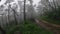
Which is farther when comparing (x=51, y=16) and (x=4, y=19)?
(x=4, y=19)

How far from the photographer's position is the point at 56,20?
15766 millimetres

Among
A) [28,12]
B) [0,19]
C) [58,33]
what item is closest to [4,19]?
[0,19]

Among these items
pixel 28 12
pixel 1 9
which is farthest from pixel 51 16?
pixel 28 12

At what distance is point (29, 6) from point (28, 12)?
3.16 m

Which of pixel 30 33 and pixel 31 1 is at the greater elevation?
pixel 31 1

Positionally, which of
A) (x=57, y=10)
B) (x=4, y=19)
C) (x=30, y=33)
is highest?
(x=57, y=10)

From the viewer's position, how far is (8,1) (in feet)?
80.9

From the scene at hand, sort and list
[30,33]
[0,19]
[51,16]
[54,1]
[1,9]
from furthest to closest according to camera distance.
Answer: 1. [0,19]
2. [1,9]
3. [54,1]
4. [51,16]
5. [30,33]

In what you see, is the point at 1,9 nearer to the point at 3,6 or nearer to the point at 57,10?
the point at 3,6

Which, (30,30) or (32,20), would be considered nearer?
(30,30)

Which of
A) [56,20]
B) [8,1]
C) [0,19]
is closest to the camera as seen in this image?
[56,20]

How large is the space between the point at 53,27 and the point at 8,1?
1300 centimetres

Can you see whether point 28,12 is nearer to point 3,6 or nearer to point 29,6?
point 29,6

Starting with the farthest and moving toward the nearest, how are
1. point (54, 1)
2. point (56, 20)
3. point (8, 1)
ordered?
point (8, 1), point (54, 1), point (56, 20)
